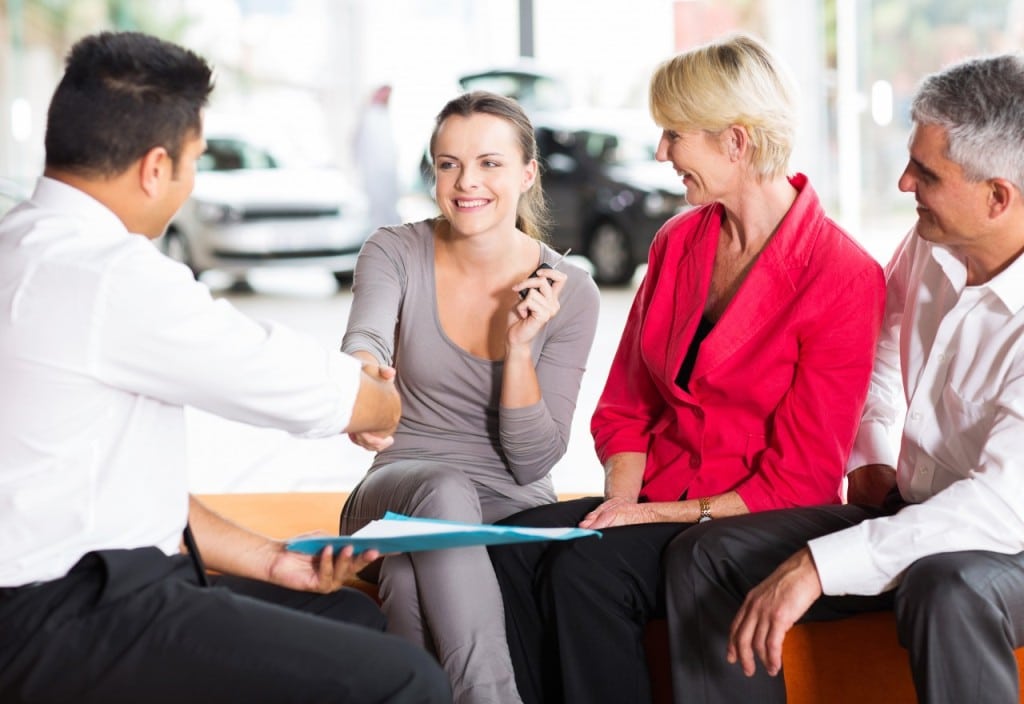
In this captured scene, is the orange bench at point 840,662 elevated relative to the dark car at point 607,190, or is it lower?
lower

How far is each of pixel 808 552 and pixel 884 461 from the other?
0.61 metres

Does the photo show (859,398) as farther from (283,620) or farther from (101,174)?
(101,174)

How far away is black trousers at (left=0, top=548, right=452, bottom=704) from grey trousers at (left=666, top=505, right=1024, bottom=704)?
0.60 meters

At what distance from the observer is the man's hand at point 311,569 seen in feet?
6.52

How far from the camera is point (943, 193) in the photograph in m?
2.15

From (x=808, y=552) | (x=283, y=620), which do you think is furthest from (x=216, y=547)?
(x=808, y=552)

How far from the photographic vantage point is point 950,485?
217 cm

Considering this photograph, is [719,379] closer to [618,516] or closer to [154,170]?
[618,516]

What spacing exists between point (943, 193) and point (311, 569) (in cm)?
Result: 117

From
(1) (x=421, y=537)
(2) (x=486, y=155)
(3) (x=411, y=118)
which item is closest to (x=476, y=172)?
(2) (x=486, y=155)

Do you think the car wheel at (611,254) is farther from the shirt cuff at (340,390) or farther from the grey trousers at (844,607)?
the shirt cuff at (340,390)

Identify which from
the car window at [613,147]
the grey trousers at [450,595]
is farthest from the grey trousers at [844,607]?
the car window at [613,147]

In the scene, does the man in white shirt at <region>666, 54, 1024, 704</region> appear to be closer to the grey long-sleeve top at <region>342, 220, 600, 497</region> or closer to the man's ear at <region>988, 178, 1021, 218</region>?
the man's ear at <region>988, 178, 1021, 218</region>

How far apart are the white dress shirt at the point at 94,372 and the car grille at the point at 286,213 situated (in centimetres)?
837
